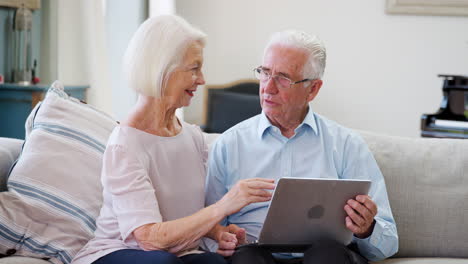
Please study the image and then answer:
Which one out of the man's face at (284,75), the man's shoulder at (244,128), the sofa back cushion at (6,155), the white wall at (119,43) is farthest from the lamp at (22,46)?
the man's face at (284,75)

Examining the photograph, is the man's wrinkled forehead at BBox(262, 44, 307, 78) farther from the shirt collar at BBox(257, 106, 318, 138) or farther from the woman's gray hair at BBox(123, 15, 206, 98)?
the woman's gray hair at BBox(123, 15, 206, 98)

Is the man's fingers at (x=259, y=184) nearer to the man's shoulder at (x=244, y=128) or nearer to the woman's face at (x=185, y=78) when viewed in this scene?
the woman's face at (x=185, y=78)

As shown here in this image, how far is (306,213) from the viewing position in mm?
1763

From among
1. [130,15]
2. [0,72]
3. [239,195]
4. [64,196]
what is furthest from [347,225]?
[130,15]

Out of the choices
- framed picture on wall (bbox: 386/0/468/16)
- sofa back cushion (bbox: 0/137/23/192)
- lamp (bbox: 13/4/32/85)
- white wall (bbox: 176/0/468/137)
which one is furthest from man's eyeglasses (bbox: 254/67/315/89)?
framed picture on wall (bbox: 386/0/468/16)

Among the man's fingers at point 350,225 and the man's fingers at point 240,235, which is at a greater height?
the man's fingers at point 350,225

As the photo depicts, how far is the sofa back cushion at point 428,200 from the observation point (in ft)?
7.19

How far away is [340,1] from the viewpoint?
5.39m

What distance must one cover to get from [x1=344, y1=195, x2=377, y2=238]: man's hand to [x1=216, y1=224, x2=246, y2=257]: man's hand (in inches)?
12.2

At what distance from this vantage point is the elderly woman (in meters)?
1.63

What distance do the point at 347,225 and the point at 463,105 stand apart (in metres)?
2.30

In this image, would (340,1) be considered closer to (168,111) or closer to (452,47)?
(452,47)

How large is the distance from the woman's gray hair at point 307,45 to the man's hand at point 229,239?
0.57 m

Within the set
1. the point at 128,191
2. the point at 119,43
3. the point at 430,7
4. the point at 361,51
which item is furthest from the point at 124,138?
the point at 430,7
